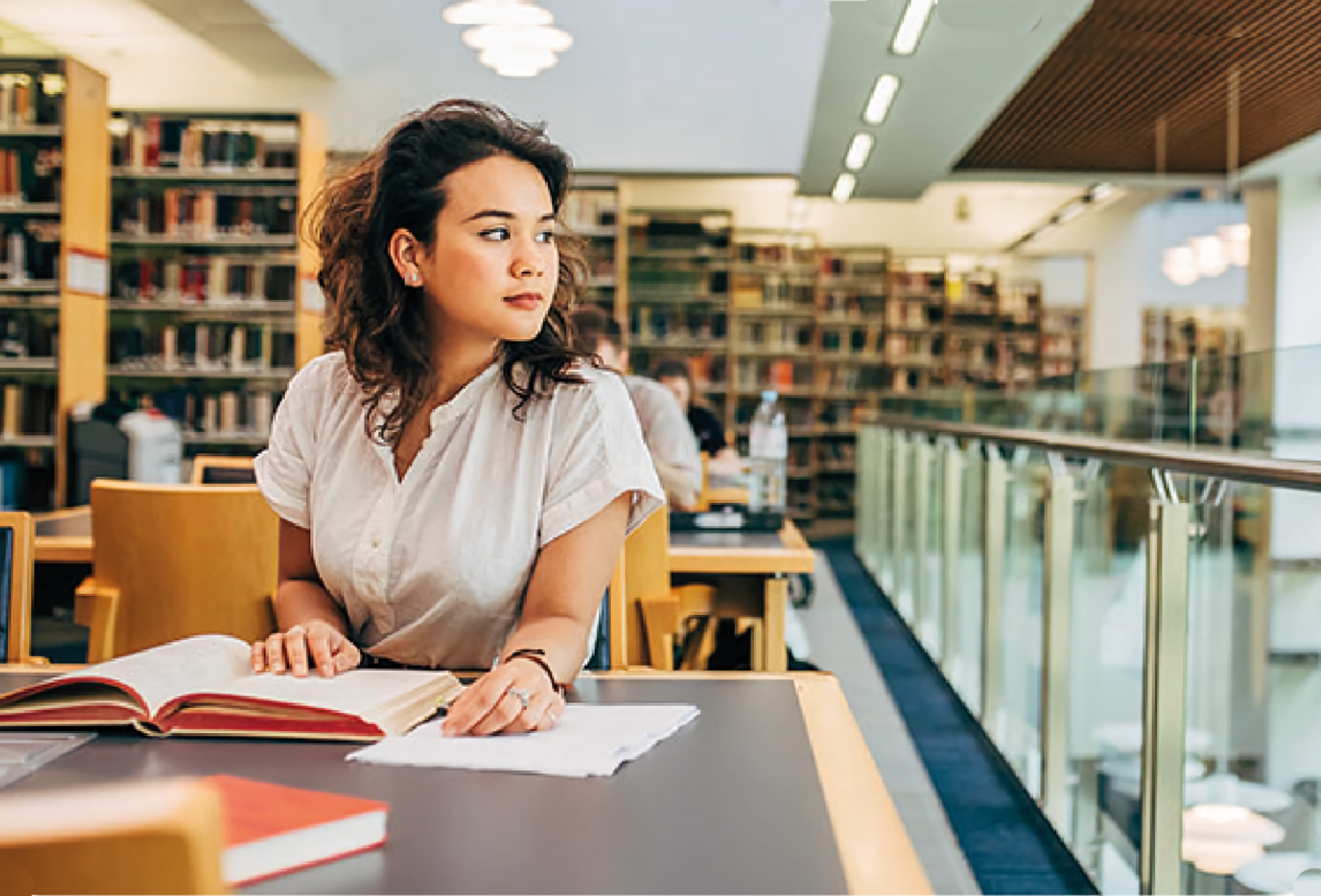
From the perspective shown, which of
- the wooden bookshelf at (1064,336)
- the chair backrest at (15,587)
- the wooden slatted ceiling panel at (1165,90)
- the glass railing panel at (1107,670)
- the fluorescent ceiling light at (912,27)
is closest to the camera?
the chair backrest at (15,587)

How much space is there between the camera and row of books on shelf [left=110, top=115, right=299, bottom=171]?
8031mm

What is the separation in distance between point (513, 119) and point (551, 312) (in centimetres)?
25

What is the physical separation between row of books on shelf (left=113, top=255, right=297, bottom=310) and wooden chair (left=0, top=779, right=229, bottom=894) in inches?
313

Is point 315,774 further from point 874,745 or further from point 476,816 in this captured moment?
point 874,745

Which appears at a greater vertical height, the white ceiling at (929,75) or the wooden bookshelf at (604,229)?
the white ceiling at (929,75)

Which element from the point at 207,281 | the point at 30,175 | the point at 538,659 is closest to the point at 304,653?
the point at 538,659

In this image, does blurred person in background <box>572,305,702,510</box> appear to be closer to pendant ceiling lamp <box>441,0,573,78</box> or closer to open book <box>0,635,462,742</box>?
open book <box>0,635,462,742</box>

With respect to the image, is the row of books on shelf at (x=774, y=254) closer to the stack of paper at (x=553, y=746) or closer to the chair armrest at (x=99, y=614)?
the chair armrest at (x=99, y=614)

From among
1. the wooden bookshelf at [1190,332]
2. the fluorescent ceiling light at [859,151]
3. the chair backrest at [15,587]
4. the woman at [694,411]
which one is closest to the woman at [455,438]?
the chair backrest at [15,587]

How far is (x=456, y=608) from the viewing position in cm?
157

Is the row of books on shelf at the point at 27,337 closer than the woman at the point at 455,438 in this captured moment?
No

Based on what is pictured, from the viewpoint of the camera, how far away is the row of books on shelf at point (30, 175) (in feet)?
23.1

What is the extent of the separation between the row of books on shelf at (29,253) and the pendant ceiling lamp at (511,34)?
101 inches

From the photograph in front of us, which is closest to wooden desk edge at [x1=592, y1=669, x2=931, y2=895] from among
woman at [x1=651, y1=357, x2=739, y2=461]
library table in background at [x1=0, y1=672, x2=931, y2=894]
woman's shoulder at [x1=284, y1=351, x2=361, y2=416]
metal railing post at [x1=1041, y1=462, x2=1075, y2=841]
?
library table in background at [x1=0, y1=672, x2=931, y2=894]
